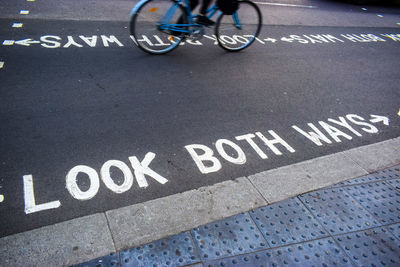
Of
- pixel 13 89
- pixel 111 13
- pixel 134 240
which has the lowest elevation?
pixel 134 240

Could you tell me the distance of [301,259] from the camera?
101 inches

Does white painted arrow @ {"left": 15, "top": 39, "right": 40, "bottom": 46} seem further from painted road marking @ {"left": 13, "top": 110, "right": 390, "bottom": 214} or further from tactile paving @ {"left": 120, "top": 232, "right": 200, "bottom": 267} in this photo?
tactile paving @ {"left": 120, "top": 232, "right": 200, "bottom": 267}

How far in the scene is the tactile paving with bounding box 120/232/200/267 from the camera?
7.93 feet

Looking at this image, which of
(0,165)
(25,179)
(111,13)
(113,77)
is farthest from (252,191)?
(111,13)

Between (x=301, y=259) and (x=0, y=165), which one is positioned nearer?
(x=301, y=259)

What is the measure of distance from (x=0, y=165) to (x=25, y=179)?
362 millimetres

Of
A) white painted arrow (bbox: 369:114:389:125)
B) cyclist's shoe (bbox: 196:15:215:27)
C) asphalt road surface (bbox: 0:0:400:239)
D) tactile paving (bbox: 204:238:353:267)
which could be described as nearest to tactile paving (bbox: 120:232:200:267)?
tactile paving (bbox: 204:238:353:267)

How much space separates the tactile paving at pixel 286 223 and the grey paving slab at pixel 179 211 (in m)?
0.13

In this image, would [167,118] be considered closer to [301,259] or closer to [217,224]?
[217,224]

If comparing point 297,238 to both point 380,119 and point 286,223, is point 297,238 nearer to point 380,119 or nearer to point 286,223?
point 286,223

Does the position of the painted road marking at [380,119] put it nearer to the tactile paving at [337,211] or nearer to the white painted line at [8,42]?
the tactile paving at [337,211]

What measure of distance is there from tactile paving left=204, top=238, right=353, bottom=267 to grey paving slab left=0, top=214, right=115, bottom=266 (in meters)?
0.89

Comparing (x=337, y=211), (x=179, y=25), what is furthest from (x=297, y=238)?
(x=179, y=25)

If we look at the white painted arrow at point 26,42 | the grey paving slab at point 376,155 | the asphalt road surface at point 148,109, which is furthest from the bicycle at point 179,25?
the grey paving slab at point 376,155
